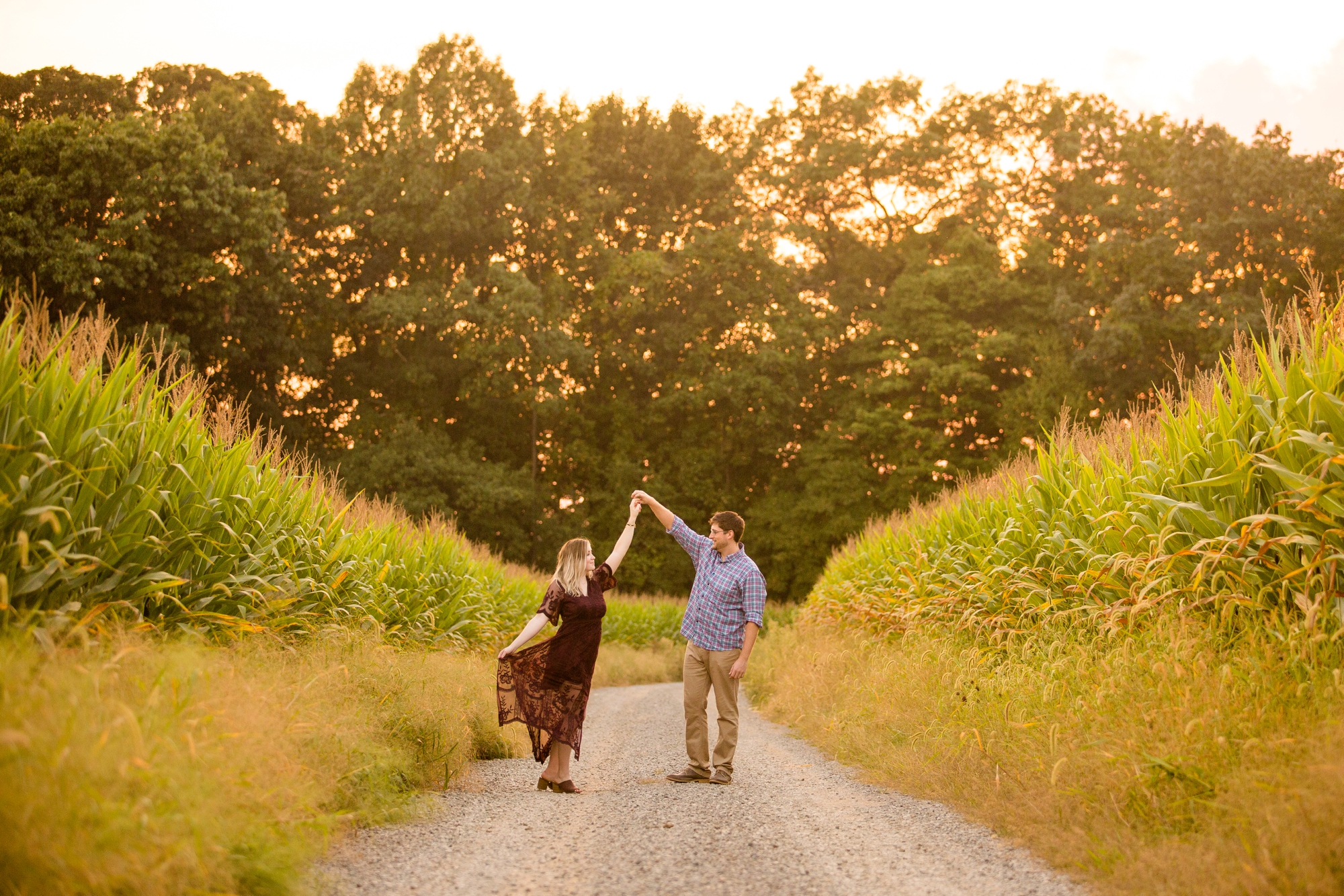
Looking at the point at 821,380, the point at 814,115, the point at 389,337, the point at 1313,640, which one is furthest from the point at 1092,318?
the point at 1313,640

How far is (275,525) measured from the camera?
26.5 feet

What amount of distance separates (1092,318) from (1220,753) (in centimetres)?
3338

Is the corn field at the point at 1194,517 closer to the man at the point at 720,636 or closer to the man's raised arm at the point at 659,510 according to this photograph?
the man at the point at 720,636

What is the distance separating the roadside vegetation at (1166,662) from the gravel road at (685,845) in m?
0.41

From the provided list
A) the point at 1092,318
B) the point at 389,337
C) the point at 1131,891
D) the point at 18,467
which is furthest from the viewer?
the point at 389,337

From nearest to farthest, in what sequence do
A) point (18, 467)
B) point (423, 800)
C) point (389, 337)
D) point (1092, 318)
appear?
point (18, 467) < point (423, 800) < point (1092, 318) < point (389, 337)

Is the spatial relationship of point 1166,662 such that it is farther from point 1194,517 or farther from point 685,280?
point 685,280

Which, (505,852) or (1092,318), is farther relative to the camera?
(1092,318)

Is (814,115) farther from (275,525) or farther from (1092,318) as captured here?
(275,525)

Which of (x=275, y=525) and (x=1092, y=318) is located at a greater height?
(x=1092, y=318)

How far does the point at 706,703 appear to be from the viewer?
7809 mm

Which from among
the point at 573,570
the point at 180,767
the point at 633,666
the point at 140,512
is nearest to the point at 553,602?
the point at 573,570

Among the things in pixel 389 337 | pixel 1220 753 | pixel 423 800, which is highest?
pixel 389 337

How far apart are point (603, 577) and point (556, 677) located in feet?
2.98
